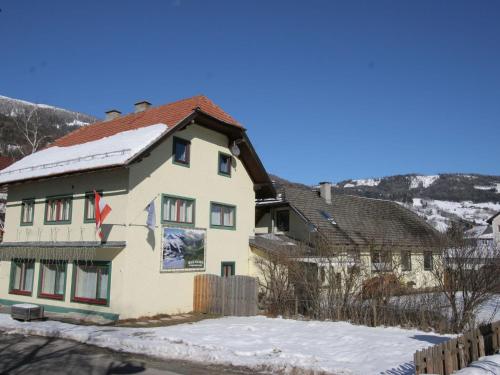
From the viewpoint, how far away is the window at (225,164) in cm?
2173

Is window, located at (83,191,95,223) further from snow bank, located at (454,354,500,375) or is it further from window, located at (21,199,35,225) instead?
snow bank, located at (454,354,500,375)

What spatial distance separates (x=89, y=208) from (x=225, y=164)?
259 inches

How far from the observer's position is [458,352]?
9.05m

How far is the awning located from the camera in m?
17.0

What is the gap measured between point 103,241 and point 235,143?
7.73 m

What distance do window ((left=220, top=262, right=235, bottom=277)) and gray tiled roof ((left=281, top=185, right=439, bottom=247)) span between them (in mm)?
6083

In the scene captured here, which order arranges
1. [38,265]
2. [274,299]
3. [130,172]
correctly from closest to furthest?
[130,172] < [274,299] < [38,265]

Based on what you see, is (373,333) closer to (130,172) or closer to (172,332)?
(172,332)

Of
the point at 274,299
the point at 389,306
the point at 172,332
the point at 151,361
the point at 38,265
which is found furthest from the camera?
the point at 38,265

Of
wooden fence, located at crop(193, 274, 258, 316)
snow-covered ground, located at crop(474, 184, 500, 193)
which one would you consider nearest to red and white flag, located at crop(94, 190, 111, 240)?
wooden fence, located at crop(193, 274, 258, 316)

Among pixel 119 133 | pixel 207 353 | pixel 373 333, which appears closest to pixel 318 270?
pixel 373 333

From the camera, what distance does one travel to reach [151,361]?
1101cm

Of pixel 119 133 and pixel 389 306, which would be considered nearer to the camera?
pixel 389 306

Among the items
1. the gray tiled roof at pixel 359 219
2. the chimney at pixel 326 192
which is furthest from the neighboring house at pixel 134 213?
the chimney at pixel 326 192
